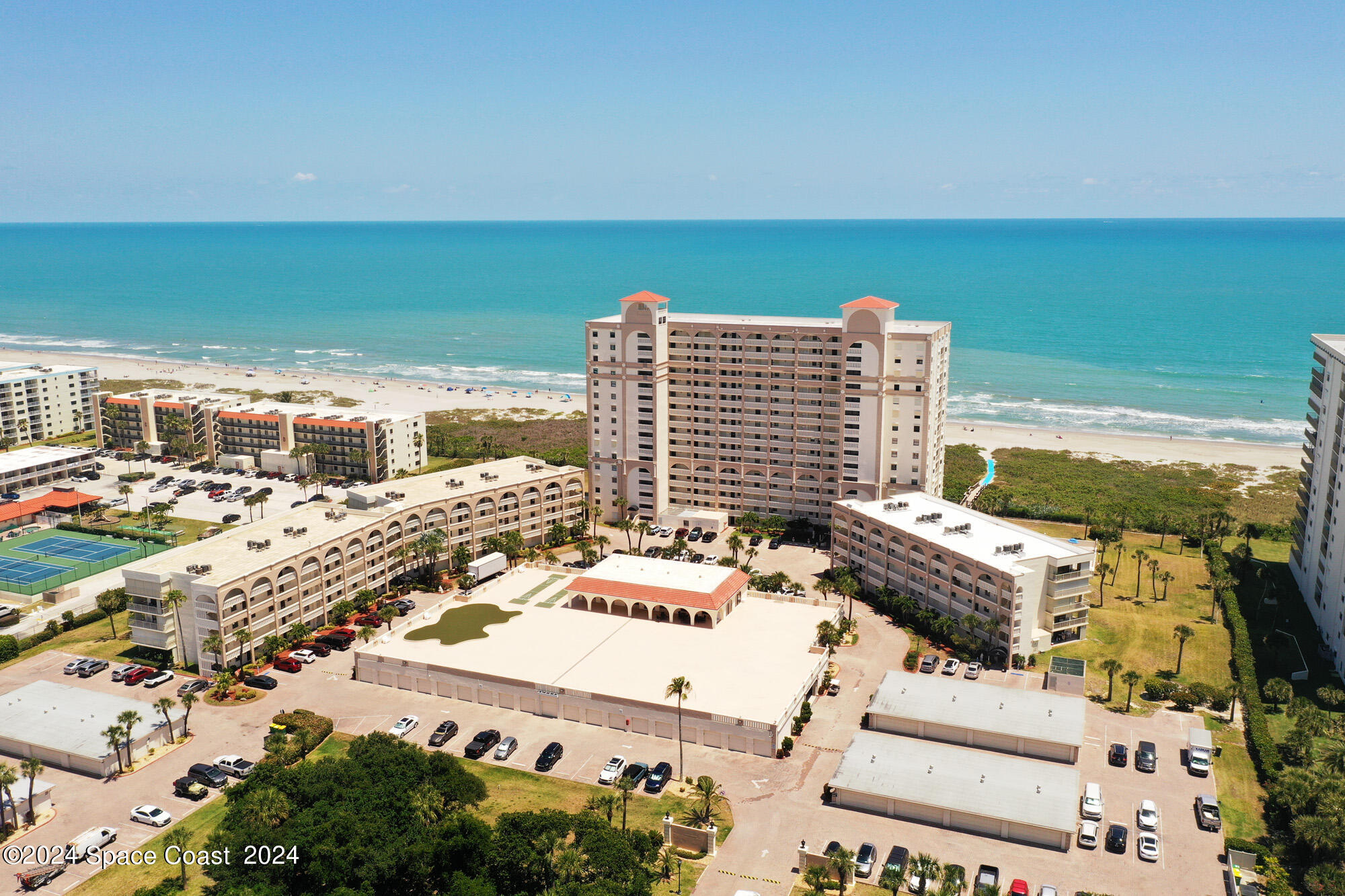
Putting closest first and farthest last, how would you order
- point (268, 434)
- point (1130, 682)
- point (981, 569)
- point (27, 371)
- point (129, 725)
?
point (129, 725) < point (1130, 682) < point (981, 569) < point (268, 434) < point (27, 371)

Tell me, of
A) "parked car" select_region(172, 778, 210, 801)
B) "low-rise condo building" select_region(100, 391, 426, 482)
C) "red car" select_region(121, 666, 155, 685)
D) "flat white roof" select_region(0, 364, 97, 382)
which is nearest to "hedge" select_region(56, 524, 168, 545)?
"low-rise condo building" select_region(100, 391, 426, 482)

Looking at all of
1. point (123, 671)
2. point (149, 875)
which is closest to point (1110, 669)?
point (149, 875)

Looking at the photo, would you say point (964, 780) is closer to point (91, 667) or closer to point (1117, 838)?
point (1117, 838)

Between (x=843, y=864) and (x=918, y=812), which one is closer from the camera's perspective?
(x=843, y=864)

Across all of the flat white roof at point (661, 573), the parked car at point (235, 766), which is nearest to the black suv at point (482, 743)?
the parked car at point (235, 766)

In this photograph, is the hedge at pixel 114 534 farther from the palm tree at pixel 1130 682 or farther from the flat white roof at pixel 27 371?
the palm tree at pixel 1130 682

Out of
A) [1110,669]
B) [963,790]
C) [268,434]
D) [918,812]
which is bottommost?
[918,812]

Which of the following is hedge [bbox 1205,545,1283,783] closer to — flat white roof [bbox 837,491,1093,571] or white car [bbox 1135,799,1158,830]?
white car [bbox 1135,799,1158,830]
